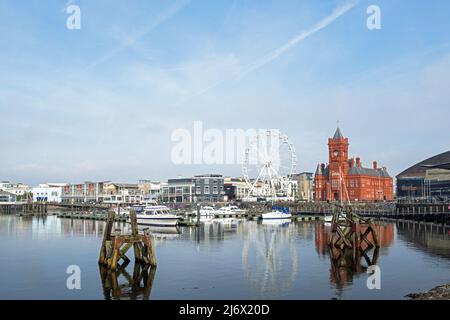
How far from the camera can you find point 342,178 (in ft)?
450

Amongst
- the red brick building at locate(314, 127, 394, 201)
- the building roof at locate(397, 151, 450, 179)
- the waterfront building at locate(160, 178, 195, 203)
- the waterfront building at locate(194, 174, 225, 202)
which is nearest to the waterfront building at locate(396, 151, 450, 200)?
the building roof at locate(397, 151, 450, 179)

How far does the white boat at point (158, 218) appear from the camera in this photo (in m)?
70.4

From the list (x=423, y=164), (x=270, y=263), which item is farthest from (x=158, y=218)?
(x=423, y=164)

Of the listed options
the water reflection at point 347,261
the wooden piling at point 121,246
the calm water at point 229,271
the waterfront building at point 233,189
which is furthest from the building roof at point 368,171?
the wooden piling at point 121,246

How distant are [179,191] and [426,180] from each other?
307 ft

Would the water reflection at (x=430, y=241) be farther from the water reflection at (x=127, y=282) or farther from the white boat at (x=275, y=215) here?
the white boat at (x=275, y=215)

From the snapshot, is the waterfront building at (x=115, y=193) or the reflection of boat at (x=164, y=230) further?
the waterfront building at (x=115, y=193)

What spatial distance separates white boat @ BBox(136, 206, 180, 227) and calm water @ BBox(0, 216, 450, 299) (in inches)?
766

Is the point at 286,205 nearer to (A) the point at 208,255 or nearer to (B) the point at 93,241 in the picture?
(B) the point at 93,241

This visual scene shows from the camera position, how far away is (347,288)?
86.6 feet

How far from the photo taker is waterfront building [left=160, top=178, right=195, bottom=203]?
609 ft

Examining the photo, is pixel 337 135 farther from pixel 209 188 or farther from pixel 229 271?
pixel 229 271

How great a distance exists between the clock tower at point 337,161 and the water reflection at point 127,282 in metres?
114
